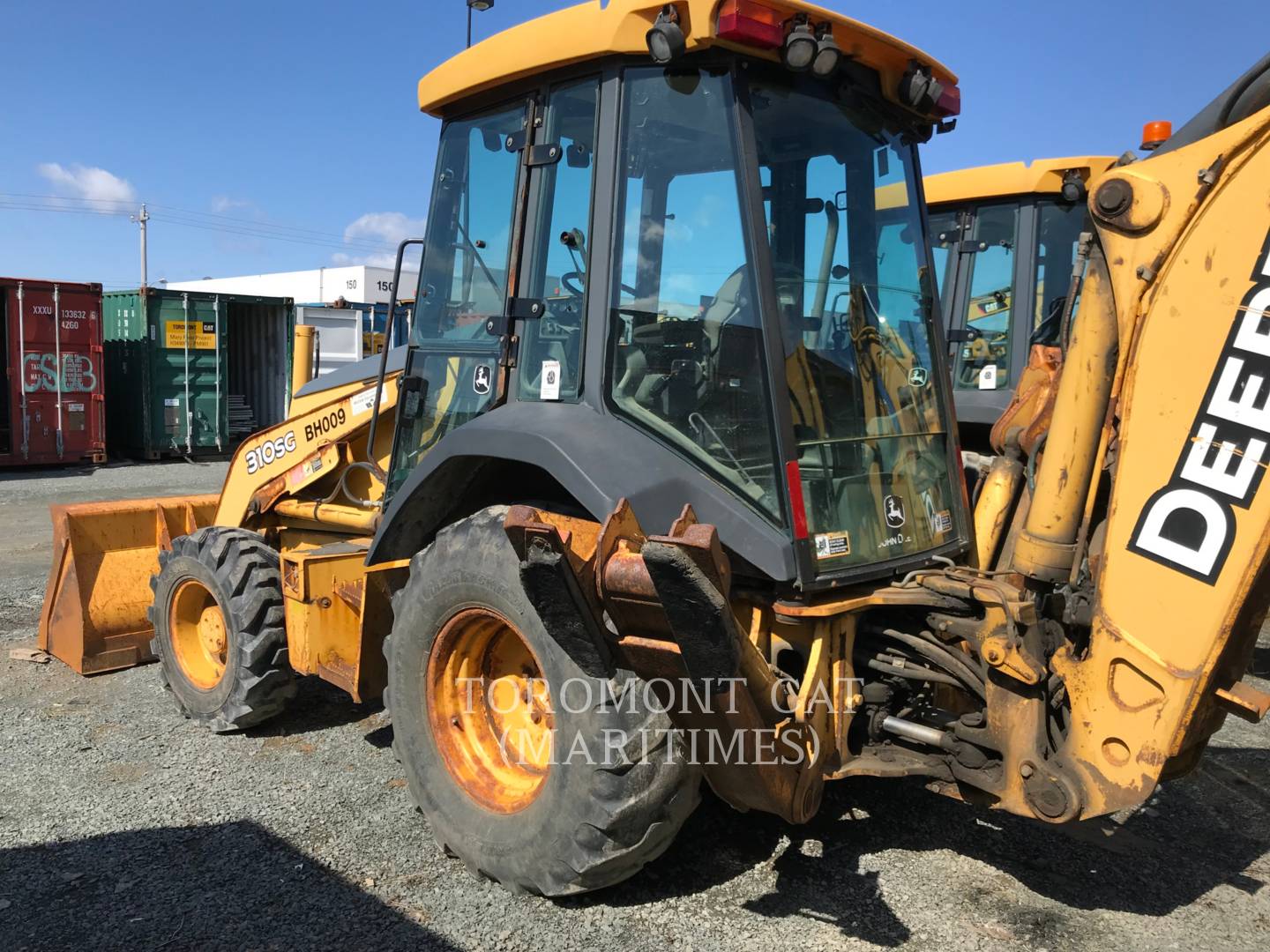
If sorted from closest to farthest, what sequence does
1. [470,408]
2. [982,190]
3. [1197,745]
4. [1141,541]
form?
[1141,541]
[1197,745]
[470,408]
[982,190]

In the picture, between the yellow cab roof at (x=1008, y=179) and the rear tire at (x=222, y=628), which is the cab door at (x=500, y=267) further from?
the yellow cab roof at (x=1008, y=179)

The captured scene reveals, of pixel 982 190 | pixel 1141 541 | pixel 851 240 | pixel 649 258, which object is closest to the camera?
pixel 1141 541

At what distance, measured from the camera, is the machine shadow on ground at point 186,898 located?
9.51 feet

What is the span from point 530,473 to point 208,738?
2.23 meters

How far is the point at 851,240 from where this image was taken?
332 cm

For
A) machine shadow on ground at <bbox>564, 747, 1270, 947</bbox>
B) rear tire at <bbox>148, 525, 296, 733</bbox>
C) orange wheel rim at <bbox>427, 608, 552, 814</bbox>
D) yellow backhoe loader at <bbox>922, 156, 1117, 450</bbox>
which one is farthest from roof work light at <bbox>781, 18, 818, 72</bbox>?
yellow backhoe loader at <bbox>922, 156, 1117, 450</bbox>

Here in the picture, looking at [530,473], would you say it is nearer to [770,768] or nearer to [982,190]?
[770,768]

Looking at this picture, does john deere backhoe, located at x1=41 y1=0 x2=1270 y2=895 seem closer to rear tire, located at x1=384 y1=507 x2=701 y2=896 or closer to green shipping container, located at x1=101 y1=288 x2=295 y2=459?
rear tire, located at x1=384 y1=507 x2=701 y2=896

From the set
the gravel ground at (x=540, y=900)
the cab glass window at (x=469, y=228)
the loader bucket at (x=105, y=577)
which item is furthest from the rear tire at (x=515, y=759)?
the loader bucket at (x=105, y=577)

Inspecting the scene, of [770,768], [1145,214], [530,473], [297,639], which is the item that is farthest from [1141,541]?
[297,639]

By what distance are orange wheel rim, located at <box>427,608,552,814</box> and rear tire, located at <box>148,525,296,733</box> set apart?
1.42m

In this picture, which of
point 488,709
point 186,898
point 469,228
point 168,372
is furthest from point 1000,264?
point 168,372

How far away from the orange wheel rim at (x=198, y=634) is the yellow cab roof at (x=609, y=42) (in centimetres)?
281

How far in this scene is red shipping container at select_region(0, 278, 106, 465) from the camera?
44.5 ft
